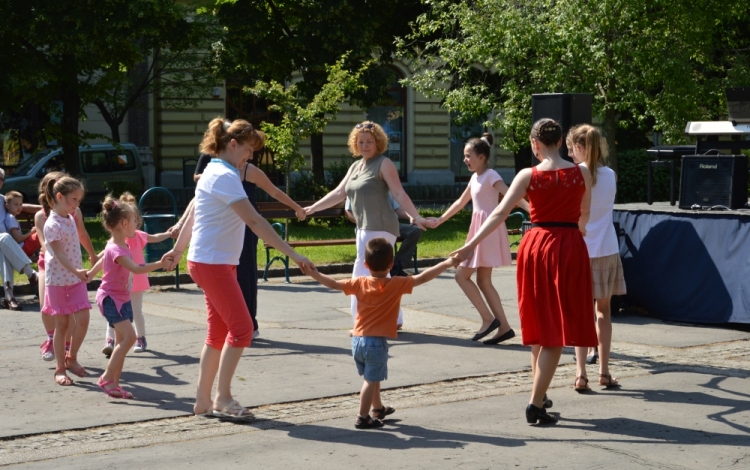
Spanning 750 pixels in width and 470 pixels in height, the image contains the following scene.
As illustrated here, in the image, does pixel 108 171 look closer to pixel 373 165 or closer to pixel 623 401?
pixel 373 165

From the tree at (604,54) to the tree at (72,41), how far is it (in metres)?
6.55

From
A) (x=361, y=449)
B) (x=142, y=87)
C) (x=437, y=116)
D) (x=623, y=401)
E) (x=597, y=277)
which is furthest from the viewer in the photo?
(x=437, y=116)

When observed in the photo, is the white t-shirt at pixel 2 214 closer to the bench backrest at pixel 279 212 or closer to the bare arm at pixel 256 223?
the bench backrest at pixel 279 212

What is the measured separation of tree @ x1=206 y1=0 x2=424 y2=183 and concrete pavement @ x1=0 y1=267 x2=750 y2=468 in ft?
53.7

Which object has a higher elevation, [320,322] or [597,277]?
[597,277]

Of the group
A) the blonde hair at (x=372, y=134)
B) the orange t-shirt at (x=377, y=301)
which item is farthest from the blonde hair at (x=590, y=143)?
the orange t-shirt at (x=377, y=301)

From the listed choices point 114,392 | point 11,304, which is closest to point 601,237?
point 114,392

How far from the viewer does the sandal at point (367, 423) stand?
21.4 feet

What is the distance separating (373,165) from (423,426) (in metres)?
3.11

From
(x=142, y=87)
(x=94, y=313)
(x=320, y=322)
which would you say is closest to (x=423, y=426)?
(x=320, y=322)

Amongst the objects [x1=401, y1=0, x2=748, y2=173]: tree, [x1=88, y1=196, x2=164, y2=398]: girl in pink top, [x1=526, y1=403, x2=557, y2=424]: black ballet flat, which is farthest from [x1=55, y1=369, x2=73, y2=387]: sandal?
[x1=401, y1=0, x2=748, y2=173]: tree

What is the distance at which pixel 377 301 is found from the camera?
6.36 meters

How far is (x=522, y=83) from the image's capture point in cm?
2280

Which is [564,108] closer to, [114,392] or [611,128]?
[114,392]
